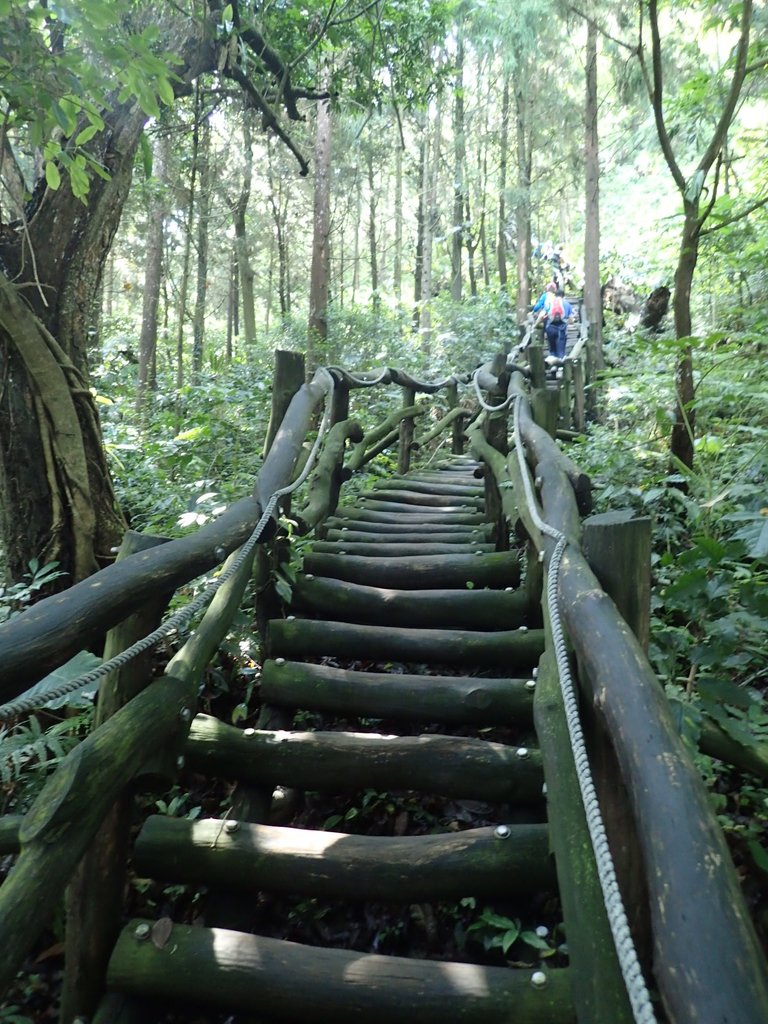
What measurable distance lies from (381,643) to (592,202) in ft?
43.1

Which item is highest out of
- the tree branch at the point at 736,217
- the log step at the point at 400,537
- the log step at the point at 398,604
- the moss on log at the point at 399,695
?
the tree branch at the point at 736,217

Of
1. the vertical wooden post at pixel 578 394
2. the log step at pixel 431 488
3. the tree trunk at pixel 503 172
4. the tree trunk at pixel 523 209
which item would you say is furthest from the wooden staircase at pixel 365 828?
the tree trunk at pixel 503 172

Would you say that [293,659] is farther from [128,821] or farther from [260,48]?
[260,48]

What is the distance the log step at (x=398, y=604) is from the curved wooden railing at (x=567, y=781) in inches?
28.2

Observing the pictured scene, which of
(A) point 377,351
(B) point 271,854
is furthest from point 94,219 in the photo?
(A) point 377,351

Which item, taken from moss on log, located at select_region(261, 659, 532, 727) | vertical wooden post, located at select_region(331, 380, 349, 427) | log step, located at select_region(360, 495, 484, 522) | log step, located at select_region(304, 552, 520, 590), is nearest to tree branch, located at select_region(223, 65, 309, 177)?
vertical wooden post, located at select_region(331, 380, 349, 427)

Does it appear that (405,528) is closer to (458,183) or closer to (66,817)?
(66,817)

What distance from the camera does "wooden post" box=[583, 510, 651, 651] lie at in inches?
66.6

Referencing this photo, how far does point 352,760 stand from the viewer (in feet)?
8.25

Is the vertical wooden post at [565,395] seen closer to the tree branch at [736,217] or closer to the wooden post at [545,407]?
the tree branch at [736,217]

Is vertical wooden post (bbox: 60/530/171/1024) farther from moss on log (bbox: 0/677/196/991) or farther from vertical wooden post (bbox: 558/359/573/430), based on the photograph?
vertical wooden post (bbox: 558/359/573/430)

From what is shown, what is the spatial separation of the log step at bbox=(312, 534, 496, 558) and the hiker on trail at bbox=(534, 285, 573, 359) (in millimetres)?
9348

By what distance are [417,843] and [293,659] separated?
4.31 ft

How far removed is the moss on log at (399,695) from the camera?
275cm
